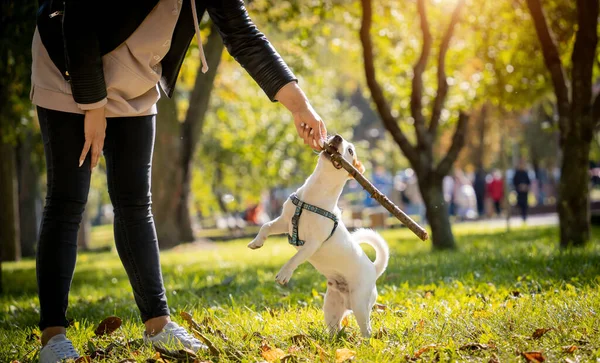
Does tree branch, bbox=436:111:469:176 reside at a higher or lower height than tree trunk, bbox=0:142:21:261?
higher

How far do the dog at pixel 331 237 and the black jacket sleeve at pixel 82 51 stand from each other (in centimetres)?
105

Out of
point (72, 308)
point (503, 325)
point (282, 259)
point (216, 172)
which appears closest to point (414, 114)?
point (282, 259)

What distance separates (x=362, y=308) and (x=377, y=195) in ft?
1.93

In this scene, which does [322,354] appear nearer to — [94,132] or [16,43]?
[94,132]

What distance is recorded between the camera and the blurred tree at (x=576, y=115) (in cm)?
743

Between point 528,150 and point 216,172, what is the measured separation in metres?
20.2

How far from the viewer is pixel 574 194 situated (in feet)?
25.2

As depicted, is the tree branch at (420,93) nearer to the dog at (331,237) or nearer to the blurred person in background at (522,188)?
the dog at (331,237)

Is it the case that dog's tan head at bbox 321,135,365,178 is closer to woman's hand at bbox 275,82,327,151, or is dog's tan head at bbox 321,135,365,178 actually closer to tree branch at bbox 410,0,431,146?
woman's hand at bbox 275,82,327,151

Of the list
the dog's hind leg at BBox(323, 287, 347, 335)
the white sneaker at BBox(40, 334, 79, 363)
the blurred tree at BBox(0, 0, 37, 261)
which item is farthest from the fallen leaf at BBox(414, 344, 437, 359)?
the blurred tree at BBox(0, 0, 37, 261)

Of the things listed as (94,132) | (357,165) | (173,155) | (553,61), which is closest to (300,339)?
(357,165)

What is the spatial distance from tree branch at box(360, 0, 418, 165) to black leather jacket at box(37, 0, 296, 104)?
261 inches

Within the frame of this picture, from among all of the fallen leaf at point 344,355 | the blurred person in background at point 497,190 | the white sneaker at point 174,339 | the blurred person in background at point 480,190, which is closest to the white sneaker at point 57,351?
the white sneaker at point 174,339

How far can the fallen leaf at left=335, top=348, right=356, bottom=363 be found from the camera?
2.90 m
